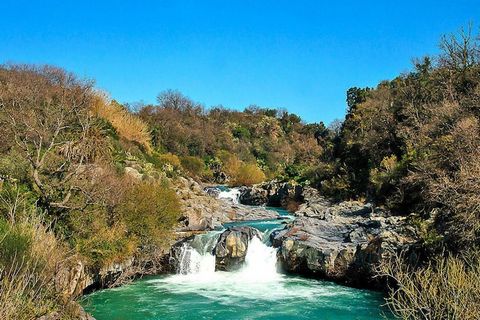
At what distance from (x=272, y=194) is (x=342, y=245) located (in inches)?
879

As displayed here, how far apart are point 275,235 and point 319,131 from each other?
206ft

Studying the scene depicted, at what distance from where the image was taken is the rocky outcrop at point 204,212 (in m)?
25.4

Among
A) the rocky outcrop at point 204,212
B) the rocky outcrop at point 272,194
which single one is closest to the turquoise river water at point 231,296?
the rocky outcrop at point 204,212

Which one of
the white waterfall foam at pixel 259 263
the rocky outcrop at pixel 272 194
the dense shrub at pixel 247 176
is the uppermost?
the dense shrub at pixel 247 176

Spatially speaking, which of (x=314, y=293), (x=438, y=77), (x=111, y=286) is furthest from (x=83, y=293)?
(x=438, y=77)

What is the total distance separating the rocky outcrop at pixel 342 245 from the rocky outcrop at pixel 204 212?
15.9ft

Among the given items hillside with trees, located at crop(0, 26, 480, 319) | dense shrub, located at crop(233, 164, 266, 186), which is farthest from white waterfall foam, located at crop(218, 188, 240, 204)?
dense shrub, located at crop(233, 164, 266, 186)

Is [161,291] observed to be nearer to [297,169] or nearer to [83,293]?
[83,293]

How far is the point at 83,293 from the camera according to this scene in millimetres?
16500

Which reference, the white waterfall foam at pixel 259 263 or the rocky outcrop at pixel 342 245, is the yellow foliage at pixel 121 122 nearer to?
the white waterfall foam at pixel 259 263

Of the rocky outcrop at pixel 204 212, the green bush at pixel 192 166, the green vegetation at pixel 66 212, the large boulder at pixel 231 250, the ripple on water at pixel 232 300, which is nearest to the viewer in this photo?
→ the green vegetation at pixel 66 212

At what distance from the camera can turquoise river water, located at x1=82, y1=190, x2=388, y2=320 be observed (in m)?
14.9

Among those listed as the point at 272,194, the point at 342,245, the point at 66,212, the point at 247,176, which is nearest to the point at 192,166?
the point at 247,176

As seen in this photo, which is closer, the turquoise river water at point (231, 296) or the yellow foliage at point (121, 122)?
the turquoise river water at point (231, 296)
